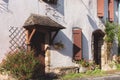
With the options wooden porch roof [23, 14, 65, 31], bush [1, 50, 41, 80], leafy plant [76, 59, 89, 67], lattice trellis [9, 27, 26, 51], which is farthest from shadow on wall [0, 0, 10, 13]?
leafy plant [76, 59, 89, 67]

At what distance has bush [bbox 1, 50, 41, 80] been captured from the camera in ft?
43.0

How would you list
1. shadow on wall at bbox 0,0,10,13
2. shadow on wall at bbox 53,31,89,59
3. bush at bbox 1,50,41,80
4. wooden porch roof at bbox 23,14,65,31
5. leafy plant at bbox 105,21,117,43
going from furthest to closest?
1. leafy plant at bbox 105,21,117,43
2. shadow on wall at bbox 53,31,89,59
3. wooden porch roof at bbox 23,14,65,31
4. shadow on wall at bbox 0,0,10,13
5. bush at bbox 1,50,41,80

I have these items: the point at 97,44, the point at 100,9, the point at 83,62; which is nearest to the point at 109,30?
the point at 97,44

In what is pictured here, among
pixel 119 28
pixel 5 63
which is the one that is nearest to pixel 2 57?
pixel 5 63

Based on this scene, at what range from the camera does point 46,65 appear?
15.8 m

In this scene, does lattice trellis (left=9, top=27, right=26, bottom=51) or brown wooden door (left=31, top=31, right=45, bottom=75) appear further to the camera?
brown wooden door (left=31, top=31, right=45, bottom=75)

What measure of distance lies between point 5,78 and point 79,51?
5592 mm

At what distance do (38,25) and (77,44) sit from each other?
162 inches

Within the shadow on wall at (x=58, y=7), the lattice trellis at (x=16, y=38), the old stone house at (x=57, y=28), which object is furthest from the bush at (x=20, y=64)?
the shadow on wall at (x=58, y=7)

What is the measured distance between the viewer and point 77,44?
58.3ft

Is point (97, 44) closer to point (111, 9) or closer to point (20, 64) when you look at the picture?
point (111, 9)

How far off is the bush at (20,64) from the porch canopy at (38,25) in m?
1.39

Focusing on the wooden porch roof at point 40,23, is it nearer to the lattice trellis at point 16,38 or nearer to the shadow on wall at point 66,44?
the lattice trellis at point 16,38

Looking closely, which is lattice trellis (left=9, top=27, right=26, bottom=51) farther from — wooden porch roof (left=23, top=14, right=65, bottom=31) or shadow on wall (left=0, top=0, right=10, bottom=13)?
shadow on wall (left=0, top=0, right=10, bottom=13)
